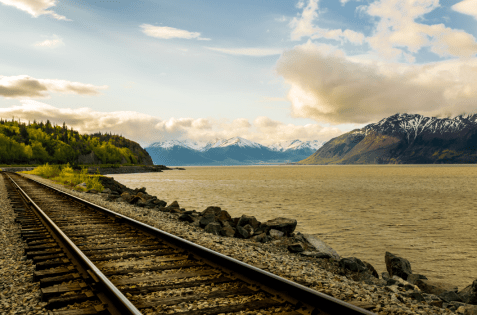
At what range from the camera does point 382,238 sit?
1819 centimetres

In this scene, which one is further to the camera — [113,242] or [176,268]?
[113,242]

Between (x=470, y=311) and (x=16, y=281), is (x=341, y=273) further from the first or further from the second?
(x=16, y=281)

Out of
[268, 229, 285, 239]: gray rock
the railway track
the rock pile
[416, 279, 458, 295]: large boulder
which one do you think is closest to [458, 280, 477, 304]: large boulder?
the rock pile

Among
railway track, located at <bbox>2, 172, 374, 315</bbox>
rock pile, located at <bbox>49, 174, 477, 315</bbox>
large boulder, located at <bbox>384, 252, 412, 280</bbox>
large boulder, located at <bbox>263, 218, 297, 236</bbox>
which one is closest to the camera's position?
railway track, located at <bbox>2, 172, 374, 315</bbox>

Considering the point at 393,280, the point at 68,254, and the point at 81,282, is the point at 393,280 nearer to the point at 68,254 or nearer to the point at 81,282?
the point at 81,282

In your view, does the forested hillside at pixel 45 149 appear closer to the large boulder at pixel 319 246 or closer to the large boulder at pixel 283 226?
the large boulder at pixel 283 226

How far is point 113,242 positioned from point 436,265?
12.7m

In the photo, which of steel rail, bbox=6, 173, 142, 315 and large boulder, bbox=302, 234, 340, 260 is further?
large boulder, bbox=302, 234, 340, 260

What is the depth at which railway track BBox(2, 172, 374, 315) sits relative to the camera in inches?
178

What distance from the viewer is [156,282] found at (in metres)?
5.69

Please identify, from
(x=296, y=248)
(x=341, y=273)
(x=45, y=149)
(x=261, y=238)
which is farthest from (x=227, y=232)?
(x=45, y=149)

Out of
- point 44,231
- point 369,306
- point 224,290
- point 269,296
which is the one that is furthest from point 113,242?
point 369,306

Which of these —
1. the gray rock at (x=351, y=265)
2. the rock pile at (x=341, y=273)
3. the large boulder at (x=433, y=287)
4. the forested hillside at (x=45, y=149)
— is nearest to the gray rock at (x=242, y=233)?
the rock pile at (x=341, y=273)

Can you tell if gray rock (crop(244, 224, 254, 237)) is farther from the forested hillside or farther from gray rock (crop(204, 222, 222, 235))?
the forested hillside
